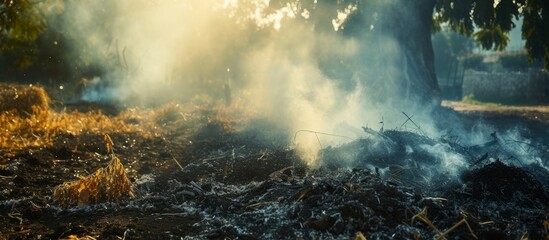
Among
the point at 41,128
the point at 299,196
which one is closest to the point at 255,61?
the point at 41,128

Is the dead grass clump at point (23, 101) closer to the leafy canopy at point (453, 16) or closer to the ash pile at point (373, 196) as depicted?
the leafy canopy at point (453, 16)

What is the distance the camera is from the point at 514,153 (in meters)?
7.10

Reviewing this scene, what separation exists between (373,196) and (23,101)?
345 inches

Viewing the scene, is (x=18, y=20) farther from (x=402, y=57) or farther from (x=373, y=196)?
(x=402, y=57)

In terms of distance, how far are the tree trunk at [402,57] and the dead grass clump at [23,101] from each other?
8.73 meters

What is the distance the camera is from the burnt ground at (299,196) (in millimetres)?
3998

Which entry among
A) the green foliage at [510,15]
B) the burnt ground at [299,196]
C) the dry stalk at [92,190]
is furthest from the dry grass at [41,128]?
the green foliage at [510,15]

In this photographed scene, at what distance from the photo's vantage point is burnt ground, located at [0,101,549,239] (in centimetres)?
400

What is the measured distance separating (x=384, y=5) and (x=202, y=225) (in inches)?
405

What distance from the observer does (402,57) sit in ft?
42.3

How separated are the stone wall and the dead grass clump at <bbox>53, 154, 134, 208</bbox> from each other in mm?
23100

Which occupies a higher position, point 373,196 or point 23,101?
point 23,101

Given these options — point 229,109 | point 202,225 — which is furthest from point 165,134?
point 202,225

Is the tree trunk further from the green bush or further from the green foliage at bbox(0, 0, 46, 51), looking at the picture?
the green bush
